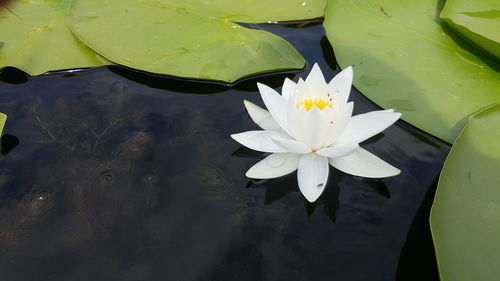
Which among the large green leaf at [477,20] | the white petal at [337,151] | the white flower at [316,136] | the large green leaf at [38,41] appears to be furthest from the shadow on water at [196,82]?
the large green leaf at [477,20]

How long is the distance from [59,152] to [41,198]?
0.30m

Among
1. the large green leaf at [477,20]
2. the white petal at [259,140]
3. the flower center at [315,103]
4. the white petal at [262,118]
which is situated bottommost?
the white petal at [259,140]

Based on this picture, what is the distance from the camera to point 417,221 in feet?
5.65

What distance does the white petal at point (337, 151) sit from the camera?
167 centimetres

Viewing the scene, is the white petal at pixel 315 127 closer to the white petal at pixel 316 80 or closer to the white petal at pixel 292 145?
the white petal at pixel 292 145

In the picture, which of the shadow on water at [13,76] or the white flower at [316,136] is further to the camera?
the shadow on water at [13,76]

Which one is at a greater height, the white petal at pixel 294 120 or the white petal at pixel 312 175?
the white petal at pixel 294 120

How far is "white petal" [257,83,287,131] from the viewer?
72.9 inches

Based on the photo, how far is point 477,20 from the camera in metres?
2.32

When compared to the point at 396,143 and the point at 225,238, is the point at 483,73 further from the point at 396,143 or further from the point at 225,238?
the point at 225,238

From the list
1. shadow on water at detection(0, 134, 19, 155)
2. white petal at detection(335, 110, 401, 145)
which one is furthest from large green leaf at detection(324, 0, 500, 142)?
shadow on water at detection(0, 134, 19, 155)

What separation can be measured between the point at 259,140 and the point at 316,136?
0.98 ft

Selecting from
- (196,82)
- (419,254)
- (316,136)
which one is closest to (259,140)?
(316,136)

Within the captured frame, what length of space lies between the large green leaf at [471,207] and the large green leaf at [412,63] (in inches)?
7.6
